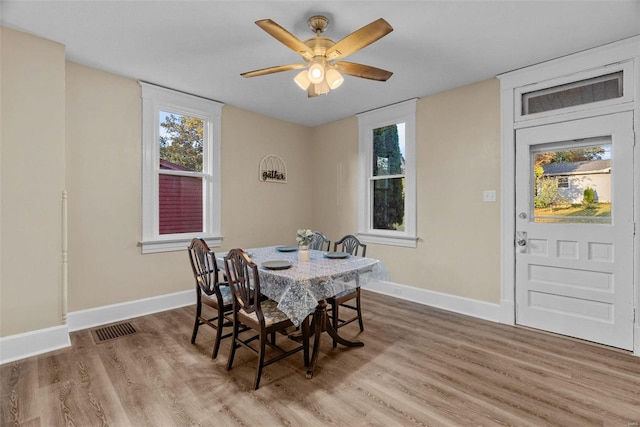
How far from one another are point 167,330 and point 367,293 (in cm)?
253

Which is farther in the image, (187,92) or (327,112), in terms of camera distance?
(327,112)

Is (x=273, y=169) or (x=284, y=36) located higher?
(x=284, y=36)

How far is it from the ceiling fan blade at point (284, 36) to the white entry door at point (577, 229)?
7.73 feet

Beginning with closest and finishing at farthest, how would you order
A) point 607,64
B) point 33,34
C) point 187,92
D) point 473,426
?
1. point 473,426
2. point 33,34
3. point 607,64
4. point 187,92

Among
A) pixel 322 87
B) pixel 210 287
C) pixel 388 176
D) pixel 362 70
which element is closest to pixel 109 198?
pixel 210 287

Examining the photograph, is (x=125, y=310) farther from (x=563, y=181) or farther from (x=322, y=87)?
(x=563, y=181)

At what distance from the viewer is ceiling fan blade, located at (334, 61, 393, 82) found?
2281 mm

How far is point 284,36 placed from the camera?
1970 millimetres

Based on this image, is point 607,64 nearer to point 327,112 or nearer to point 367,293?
point 327,112

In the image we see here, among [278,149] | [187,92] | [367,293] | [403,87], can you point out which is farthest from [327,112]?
[367,293]

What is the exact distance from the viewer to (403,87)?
11.7 ft

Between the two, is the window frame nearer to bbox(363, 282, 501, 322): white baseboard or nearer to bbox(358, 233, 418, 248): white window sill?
bbox(363, 282, 501, 322): white baseboard

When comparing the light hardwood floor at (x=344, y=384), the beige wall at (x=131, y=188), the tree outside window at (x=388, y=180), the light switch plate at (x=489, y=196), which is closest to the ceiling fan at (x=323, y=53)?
the beige wall at (x=131, y=188)

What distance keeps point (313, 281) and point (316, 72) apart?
143 centimetres
